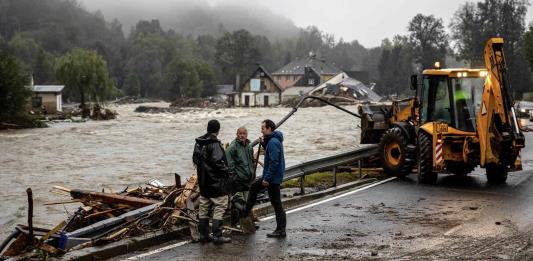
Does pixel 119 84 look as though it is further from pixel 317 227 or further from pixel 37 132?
pixel 317 227

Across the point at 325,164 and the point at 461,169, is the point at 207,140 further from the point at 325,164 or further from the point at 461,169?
the point at 461,169

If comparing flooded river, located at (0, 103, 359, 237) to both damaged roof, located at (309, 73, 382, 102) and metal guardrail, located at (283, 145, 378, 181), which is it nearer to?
metal guardrail, located at (283, 145, 378, 181)

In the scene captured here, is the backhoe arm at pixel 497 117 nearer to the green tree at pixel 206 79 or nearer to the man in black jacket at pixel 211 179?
the man in black jacket at pixel 211 179

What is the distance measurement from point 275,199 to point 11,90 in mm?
49635

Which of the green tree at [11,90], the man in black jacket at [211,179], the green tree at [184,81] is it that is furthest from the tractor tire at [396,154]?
the green tree at [184,81]

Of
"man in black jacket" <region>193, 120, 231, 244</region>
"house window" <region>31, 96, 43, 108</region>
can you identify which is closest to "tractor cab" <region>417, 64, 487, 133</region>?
"man in black jacket" <region>193, 120, 231, 244</region>

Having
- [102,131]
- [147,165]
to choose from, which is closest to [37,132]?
[102,131]

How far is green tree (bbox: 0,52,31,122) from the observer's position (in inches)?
2121

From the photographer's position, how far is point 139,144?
3762 centimetres

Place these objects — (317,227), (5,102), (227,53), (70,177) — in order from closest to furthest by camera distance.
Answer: (317,227), (70,177), (5,102), (227,53)

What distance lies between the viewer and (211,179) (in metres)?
9.59

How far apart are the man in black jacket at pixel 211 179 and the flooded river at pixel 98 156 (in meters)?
4.77

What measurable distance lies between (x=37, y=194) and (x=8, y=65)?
40.9 meters

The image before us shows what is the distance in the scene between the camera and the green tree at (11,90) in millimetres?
53875
